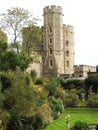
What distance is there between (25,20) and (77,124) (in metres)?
22.7

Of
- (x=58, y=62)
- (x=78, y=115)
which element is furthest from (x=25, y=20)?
(x=58, y=62)

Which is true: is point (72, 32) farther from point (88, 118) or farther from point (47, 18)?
point (88, 118)

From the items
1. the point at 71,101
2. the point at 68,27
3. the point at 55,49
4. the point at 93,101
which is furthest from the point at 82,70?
the point at 93,101

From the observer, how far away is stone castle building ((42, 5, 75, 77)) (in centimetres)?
7450

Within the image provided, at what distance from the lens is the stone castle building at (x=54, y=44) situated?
7450cm

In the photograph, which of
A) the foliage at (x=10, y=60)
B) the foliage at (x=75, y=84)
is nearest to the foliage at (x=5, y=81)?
the foliage at (x=10, y=60)

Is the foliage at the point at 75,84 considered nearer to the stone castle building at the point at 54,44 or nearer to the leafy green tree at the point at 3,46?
the stone castle building at the point at 54,44

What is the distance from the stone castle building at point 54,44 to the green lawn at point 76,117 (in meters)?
31.6

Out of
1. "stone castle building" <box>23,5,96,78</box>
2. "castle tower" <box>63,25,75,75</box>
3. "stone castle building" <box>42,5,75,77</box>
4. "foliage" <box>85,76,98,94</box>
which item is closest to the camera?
"foliage" <box>85,76,98,94</box>

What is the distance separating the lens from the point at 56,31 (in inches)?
2977

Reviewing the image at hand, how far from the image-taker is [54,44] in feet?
248

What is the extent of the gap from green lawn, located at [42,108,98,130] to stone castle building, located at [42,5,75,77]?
31.6m

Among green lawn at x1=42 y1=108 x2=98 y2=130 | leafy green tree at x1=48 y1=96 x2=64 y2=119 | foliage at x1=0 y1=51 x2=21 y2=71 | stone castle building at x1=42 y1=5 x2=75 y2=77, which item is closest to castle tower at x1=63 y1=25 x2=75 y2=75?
stone castle building at x1=42 y1=5 x2=75 y2=77

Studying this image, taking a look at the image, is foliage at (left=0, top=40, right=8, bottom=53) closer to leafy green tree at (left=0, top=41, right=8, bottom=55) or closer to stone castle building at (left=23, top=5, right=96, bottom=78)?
leafy green tree at (left=0, top=41, right=8, bottom=55)
